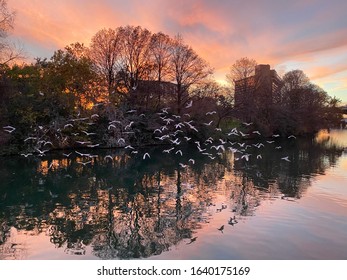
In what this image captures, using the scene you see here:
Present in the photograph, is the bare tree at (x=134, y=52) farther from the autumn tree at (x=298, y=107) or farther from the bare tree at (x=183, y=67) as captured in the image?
the autumn tree at (x=298, y=107)

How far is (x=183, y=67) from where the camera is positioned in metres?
50.3

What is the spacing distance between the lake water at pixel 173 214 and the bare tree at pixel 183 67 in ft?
97.4

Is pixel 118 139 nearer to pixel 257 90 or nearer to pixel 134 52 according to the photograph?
pixel 134 52

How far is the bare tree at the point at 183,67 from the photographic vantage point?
49812mm

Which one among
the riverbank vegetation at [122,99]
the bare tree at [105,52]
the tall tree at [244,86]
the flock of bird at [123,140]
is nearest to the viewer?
the flock of bird at [123,140]

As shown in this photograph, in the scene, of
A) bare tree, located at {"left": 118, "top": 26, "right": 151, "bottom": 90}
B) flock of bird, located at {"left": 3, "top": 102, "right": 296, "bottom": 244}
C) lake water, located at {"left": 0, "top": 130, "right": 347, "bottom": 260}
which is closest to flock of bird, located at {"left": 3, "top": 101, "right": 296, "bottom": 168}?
flock of bird, located at {"left": 3, "top": 102, "right": 296, "bottom": 244}

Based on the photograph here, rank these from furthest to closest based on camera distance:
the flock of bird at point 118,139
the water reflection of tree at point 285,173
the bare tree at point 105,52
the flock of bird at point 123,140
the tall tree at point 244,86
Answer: the tall tree at point 244,86 < the bare tree at point 105,52 < the flock of bird at point 118,139 < the flock of bird at point 123,140 < the water reflection of tree at point 285,173

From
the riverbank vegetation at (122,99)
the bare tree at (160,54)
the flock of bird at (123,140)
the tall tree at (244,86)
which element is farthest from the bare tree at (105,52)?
the tall tree at (244,86)

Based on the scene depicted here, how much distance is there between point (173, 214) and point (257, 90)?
51427 millimetres

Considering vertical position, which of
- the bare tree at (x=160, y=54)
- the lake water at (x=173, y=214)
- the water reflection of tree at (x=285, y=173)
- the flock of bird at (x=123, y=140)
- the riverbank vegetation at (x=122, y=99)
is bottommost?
the lake water at (x=173, y=214)

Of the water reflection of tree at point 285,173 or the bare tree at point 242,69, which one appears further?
the bare tree at point 242,69

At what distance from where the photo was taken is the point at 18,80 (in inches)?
1319

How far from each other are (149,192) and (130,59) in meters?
34.4

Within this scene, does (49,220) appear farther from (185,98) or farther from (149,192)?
(185,98)
